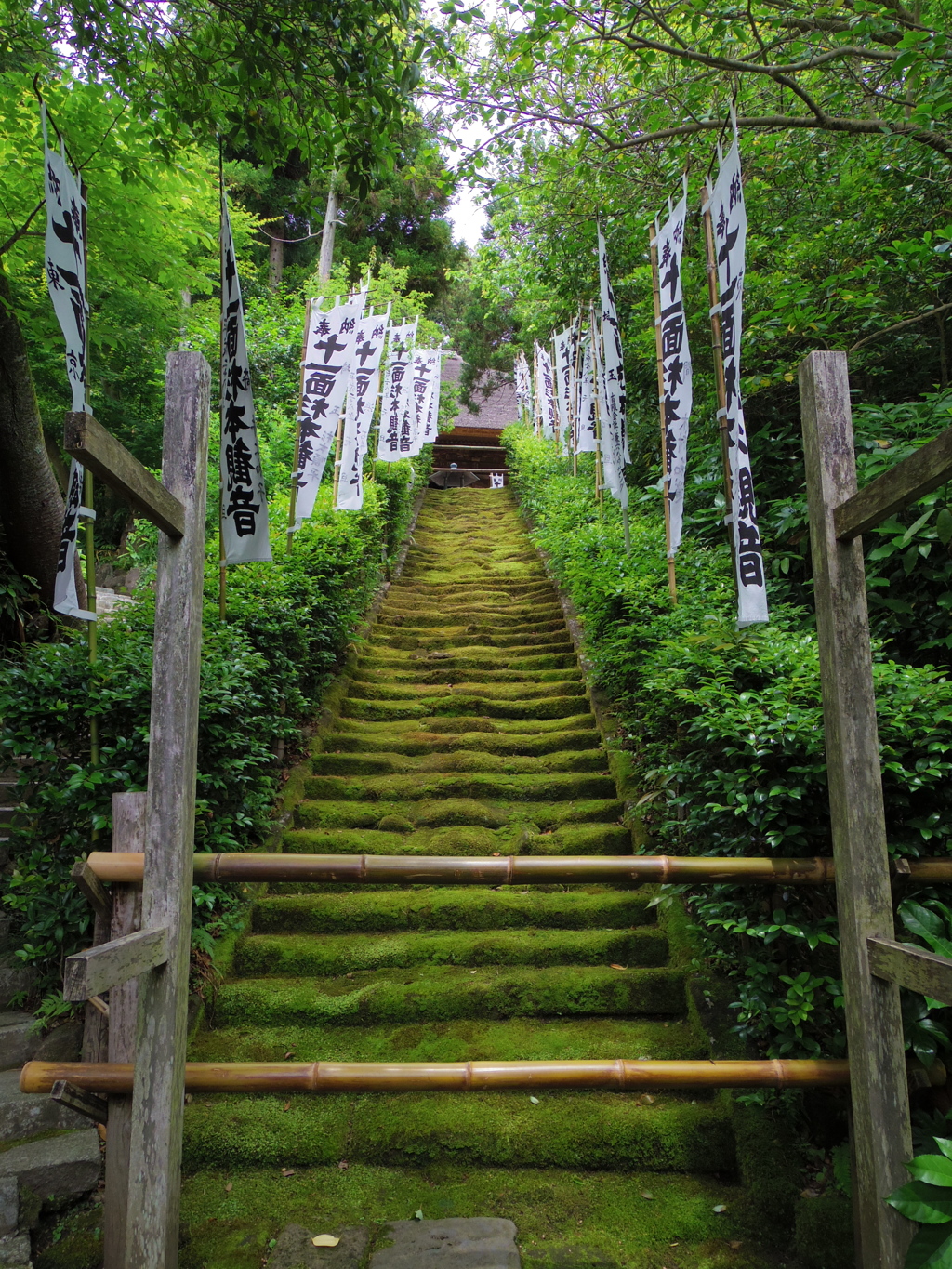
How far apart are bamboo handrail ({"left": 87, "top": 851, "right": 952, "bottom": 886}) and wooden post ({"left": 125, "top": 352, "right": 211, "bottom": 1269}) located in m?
0.21

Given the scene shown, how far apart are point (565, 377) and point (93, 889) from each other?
503 inches

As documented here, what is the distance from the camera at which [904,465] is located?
2.10 m

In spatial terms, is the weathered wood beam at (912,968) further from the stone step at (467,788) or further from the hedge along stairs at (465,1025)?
the stone step at (467,788)

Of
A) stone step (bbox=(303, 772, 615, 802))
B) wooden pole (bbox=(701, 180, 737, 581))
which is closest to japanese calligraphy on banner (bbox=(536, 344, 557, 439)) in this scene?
wooden pole (bbox=(701, 180, 737, 581))

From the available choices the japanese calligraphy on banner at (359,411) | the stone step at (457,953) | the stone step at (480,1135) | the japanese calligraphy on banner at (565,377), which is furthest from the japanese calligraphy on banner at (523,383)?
the stone step at (480,1135)

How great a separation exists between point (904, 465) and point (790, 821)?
130 cm

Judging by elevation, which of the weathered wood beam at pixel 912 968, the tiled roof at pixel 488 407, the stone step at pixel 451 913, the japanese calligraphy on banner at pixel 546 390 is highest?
the tiled roof at pixel 488 407

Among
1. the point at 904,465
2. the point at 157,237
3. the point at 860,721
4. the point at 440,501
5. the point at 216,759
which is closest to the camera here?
the point at 904,465

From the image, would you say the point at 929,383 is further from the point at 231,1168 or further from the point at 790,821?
the point at 231,1168

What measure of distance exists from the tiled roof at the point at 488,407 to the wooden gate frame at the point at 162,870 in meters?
23.4

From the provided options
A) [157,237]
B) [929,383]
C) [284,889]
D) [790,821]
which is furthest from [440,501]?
[790,821]

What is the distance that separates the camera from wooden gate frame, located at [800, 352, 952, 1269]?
207 cm

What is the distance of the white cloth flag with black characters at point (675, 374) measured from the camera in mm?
5145

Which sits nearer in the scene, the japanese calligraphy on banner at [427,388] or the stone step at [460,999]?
the stone step at [460,999]
